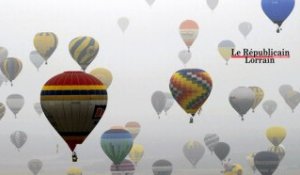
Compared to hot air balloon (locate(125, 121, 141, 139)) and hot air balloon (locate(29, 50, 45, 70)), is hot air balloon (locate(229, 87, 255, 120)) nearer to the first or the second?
hot air balloon (locate(125, 121, 141, 139))

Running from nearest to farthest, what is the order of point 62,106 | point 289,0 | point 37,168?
1. point 62,106
2. point 289,0
3. point 37,168

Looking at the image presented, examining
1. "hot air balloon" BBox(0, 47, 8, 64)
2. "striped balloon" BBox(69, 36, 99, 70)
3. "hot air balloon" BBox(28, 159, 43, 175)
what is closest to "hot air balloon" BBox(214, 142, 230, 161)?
"striped balloon" BBox(69, 36, 99, 70)

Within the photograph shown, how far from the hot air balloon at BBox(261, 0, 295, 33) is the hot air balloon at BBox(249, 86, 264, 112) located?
19.7 ft

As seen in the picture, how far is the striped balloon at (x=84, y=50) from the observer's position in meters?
42.9

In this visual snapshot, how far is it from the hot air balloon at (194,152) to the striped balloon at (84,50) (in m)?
14.4

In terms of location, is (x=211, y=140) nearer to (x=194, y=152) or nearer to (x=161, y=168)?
(x=194, y=152)

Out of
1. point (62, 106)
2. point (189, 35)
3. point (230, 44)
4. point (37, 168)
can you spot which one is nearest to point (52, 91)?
point (62, 106)

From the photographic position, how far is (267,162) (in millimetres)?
49406

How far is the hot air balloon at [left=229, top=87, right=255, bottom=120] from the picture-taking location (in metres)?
45.6

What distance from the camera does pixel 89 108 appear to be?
104 ft

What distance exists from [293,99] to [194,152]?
813cm

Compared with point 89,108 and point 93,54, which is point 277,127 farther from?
point 89,108

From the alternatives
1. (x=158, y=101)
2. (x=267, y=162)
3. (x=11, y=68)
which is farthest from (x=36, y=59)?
(x=267, y=162)

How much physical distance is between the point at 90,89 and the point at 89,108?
2.66 ft
